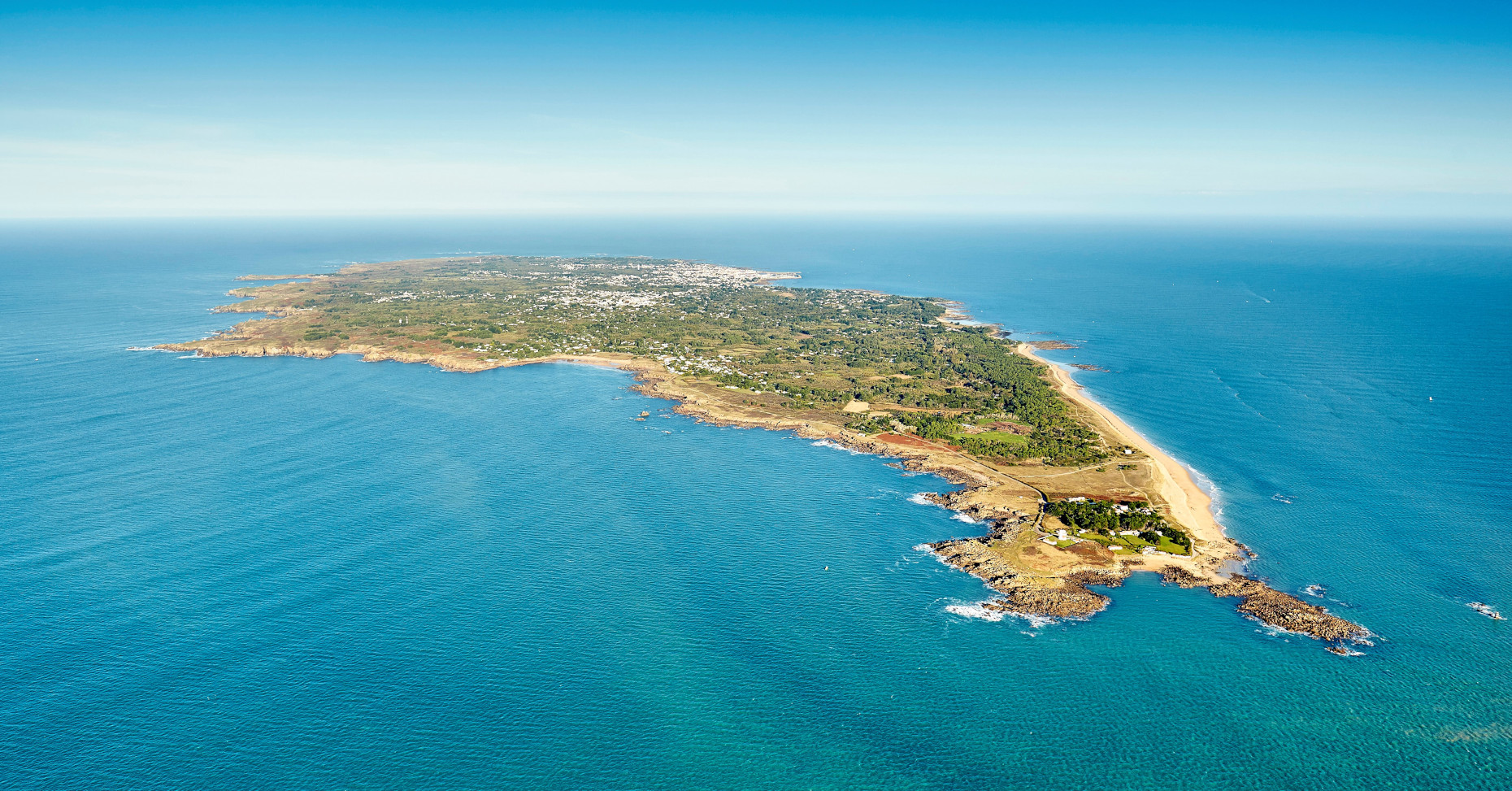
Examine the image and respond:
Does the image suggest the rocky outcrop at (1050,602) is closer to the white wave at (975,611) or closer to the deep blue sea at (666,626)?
the white wave at (975,611)

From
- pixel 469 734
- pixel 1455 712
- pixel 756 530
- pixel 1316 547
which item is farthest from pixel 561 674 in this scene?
pixel 1316 547

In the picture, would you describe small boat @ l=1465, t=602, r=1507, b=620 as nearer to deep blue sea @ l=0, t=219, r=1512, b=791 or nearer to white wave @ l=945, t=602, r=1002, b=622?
deep blue sea @ l=0, t=219, r=1512, b=791

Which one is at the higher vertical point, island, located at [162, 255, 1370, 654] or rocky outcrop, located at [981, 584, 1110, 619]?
island, located at [162, 255, 1370, 654]

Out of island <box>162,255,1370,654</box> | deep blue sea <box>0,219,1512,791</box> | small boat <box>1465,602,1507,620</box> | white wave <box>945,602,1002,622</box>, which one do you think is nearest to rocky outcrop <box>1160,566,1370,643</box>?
island <box>162,255,1370,654</box>

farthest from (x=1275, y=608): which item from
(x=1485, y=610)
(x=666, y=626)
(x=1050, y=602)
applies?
(x=666, y=626)

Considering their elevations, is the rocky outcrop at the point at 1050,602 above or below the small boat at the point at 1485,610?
below

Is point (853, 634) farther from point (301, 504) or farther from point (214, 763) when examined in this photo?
point (301, 504)

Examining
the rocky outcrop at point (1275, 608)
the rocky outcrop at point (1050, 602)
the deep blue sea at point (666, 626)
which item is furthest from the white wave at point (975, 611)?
the rocky outcrop at point (1275, 608)
